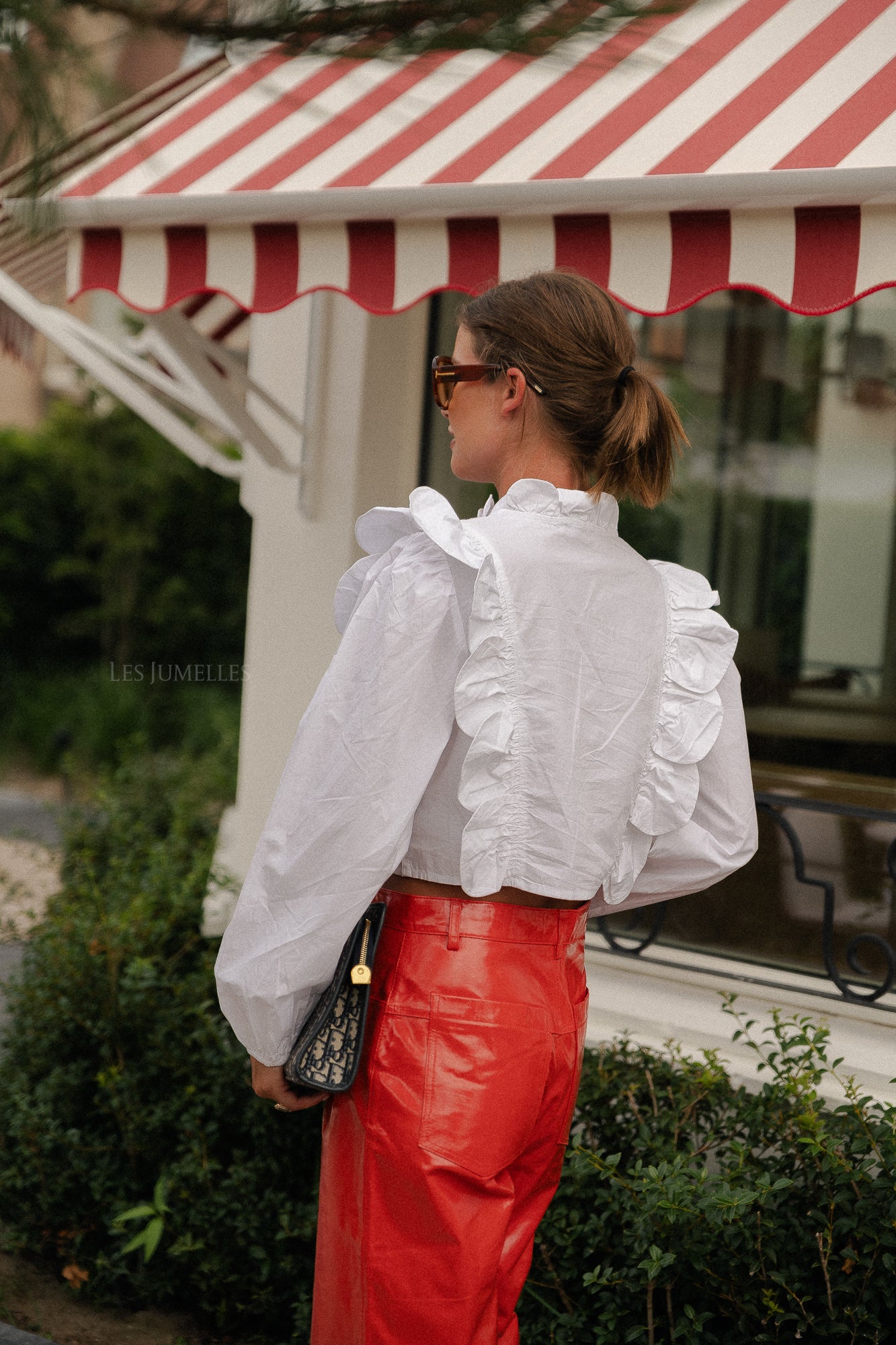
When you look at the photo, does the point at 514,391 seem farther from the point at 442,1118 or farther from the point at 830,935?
the point at 830,935

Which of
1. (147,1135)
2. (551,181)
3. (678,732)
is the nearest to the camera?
(678,732)

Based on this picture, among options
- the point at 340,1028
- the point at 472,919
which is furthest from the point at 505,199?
the point at 340,1028

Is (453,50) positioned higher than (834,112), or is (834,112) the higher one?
(834,112)

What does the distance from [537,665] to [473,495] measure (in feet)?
8.54

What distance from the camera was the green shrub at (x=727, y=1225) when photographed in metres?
2.55

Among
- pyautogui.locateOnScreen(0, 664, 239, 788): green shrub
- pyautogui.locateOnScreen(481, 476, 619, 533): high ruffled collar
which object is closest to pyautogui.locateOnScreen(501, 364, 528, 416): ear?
pyautogui.locateOnScreen(481, 476, 619, 533): high ruffled collar

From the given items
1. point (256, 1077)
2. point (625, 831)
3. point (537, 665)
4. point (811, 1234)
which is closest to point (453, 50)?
point (537, 665)

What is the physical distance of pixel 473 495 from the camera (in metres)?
4.37

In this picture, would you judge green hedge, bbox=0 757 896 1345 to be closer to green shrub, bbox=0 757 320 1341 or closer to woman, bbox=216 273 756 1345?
green shrub, bbox=0 757 320 1341

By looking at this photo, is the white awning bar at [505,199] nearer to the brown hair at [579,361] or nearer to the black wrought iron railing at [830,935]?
the brown hair at [579,361]

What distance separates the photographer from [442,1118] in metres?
1.76

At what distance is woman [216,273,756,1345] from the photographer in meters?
1.79

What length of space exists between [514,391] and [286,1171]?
8.04 feet

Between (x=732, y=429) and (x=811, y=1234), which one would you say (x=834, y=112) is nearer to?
(x=811, y=1234)
